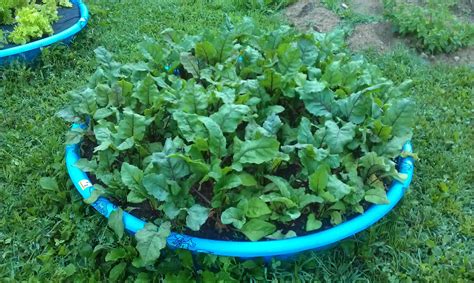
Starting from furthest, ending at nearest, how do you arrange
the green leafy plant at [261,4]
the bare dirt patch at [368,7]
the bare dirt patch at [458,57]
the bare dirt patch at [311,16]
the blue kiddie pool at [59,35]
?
1. the green leafy plant at [261,4]
2. the bare dirt patch at [368,7]
3. the bare dirt patch at [311,16]
4. the bare dirt patch at [458,57]
5. the blue kiddie pool at [59,35]

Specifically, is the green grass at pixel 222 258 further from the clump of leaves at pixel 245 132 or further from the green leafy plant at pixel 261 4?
the green leafy plant at pixel 261 4

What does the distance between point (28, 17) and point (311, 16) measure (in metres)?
2.58

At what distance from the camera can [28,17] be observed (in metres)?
4.42

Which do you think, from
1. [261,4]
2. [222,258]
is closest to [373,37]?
[261,4]

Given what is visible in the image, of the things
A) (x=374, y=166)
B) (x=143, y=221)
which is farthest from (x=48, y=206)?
(x=374, y=166)

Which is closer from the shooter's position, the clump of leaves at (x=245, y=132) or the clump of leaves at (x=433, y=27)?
the clump of leaves at (x=245, y=132)

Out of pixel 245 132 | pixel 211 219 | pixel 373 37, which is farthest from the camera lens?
pixel 373 37

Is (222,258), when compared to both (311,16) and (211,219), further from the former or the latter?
(311,16)

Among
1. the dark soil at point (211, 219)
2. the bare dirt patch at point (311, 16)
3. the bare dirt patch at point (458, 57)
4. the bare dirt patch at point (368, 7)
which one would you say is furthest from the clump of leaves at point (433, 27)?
the dark soil at point (211, 219)

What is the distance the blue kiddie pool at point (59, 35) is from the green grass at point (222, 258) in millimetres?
Answer: 96

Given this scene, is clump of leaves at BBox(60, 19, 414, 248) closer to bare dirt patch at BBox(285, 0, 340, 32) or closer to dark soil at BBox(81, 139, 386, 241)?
dark soil at BBox(81, 139, 386, 241)

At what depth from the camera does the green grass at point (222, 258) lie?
276cm

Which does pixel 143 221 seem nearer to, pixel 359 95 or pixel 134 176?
pixel 134 176

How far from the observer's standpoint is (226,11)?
A: 5270 mm
